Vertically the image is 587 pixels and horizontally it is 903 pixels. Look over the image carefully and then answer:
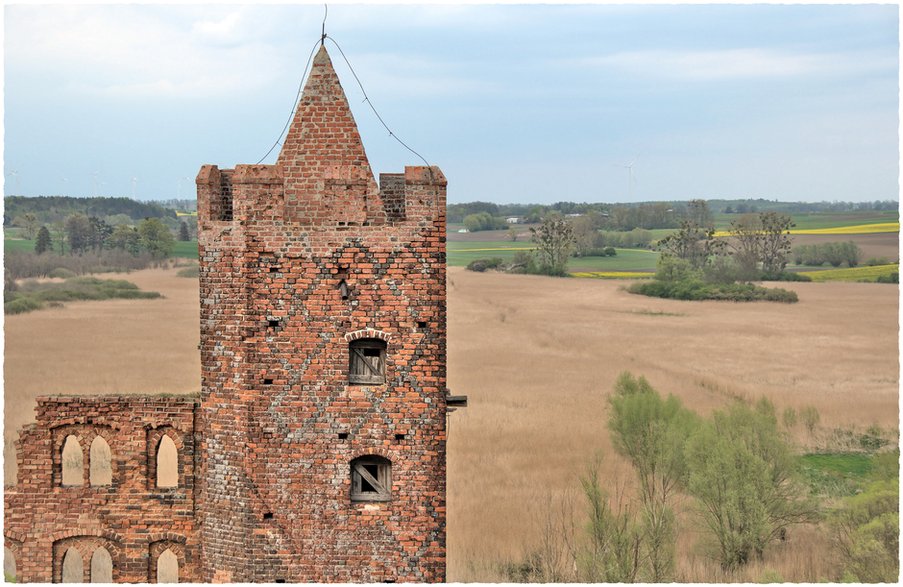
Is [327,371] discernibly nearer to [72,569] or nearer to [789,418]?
[72,569]

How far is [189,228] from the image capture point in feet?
287

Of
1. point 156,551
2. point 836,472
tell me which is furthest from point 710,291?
point 156,551

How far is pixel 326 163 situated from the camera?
51.8ft

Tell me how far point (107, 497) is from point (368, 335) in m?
5.52

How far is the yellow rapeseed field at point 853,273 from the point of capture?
104 metres

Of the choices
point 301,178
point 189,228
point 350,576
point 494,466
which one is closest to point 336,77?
point 301,178

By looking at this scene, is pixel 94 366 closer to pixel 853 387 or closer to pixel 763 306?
pixel 853 387

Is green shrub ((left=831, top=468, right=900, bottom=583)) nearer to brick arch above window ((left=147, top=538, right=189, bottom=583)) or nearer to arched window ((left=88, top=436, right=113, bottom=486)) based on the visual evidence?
brick arch above window ((left=147, top=538, right=189, bottom=583))

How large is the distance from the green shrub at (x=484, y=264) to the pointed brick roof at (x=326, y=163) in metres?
95.1

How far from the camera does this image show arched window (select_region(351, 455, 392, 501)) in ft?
51.4

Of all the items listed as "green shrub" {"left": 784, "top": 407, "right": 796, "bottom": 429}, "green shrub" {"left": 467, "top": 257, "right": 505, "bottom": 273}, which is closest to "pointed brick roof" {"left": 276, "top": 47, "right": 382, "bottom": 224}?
"green shrub" {"left": 784, "top": 407, "right": 796, "bottom": 429}

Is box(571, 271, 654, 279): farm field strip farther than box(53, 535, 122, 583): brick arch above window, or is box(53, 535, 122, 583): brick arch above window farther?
box(571, 271, 654, 279): farm field strip

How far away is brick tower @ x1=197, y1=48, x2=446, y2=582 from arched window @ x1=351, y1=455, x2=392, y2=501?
0.03 metres

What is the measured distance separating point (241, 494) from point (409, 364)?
10.4 feet
